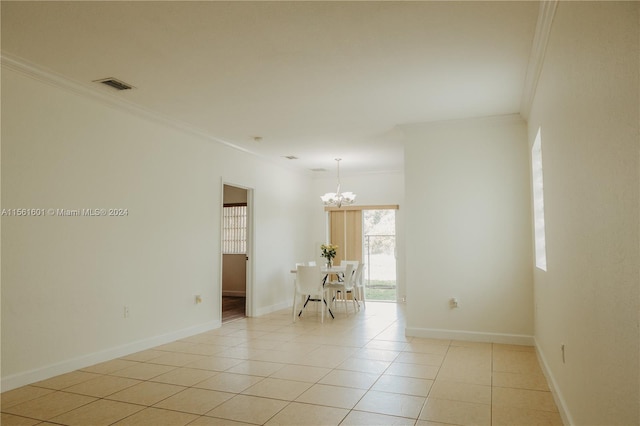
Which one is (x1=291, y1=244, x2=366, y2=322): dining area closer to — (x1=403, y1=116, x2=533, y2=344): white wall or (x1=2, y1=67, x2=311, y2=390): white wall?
(x1=2, y1=67, x2=311, y2=390): white wall

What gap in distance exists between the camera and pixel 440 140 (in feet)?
17.5

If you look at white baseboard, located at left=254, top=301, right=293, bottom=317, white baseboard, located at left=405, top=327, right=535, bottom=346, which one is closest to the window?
white baseboard, located at left=254, top=301, right=293, bottom=317

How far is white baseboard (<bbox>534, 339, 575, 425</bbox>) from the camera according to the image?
2.60m

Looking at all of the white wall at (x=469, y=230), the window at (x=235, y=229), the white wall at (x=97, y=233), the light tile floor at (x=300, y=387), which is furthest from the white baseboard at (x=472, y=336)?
the window at (x=235, y=229)

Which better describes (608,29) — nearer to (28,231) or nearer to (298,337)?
(28,231)

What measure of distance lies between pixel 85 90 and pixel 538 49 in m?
3.93

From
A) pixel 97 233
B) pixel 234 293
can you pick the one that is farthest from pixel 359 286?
pixel 97 233

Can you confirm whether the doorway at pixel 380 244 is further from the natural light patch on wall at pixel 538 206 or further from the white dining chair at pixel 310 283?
the natural light patch on wall at pixel 538 206

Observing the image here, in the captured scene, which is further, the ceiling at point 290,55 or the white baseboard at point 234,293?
the white baseboard at point 234,293

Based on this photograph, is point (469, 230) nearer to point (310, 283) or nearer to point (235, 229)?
point (310, 283)

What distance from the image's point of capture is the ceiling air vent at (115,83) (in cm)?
389

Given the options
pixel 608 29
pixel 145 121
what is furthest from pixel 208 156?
pixel 608 29

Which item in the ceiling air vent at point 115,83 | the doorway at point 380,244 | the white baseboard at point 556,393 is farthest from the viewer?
the doorway at point 380,244

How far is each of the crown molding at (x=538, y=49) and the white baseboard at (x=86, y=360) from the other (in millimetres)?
4615
